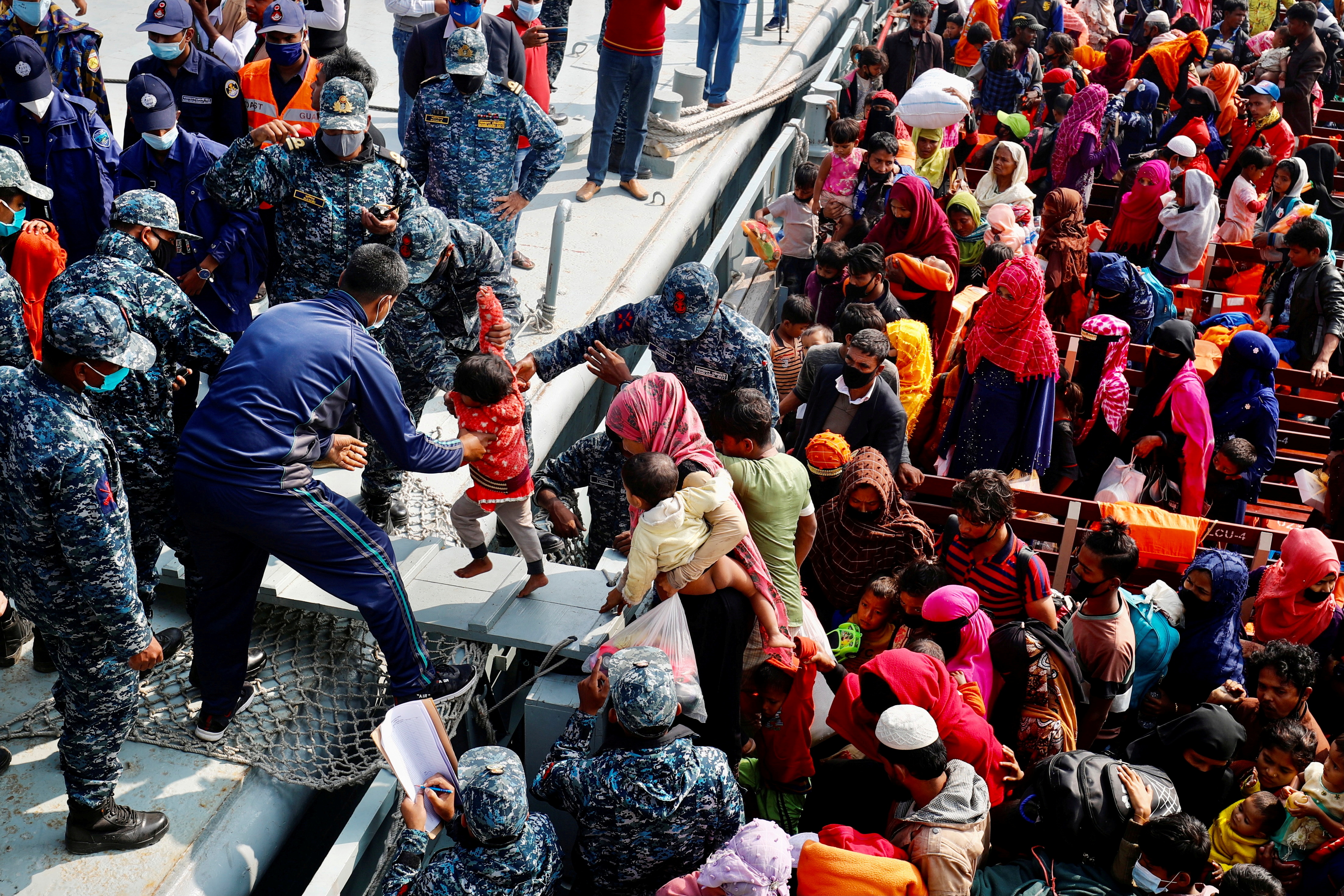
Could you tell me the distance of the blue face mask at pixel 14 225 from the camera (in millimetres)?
4129

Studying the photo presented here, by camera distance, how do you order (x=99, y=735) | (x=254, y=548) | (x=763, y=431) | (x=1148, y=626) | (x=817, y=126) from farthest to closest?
(x=817, y=126)
(x=1148, y=626)
(x=763, y=431)
(x=254, y=548)
(x=99, y=735)

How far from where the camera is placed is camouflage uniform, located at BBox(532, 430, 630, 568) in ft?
13.5

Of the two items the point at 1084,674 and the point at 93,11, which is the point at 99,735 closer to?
the point at 1084,674

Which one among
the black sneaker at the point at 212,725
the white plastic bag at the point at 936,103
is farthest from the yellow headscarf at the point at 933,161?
the black sneaker at the point at 212,725

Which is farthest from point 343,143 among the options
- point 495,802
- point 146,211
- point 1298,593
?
point 1298,593

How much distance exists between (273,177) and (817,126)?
18.5 ft

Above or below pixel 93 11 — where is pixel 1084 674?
below

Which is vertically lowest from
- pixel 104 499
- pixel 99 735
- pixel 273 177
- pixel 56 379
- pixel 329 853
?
pixel 329 853

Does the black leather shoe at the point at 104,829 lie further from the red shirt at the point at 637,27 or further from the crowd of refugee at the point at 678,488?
the red shirt at the point at 637,27

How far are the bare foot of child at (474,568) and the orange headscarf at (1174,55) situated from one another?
27.9 ft

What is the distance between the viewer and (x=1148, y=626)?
159 inches

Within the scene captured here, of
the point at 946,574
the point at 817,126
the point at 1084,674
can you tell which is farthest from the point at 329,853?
the point at 817,126

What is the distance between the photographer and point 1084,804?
3223 millimetres

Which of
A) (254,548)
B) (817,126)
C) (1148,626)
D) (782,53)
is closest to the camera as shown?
(254,548)
